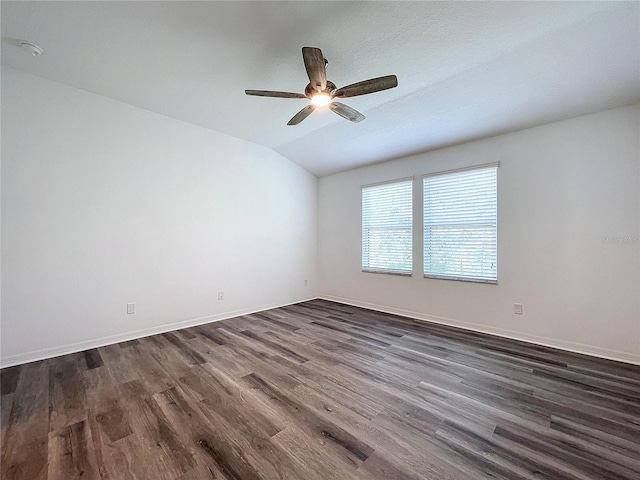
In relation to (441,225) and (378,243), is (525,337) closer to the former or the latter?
(441,225)

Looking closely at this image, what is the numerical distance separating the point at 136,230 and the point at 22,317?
52.3 inches

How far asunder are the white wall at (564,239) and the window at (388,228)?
55cm

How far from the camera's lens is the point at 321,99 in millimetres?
2330

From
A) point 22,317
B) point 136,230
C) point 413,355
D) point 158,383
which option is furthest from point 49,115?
point 413,355

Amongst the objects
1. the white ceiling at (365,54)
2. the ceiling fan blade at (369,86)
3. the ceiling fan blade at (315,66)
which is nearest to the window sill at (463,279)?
the white ceiling at (365,54)

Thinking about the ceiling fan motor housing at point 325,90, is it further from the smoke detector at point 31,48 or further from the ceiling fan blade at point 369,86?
the smoke detector at point 31,48

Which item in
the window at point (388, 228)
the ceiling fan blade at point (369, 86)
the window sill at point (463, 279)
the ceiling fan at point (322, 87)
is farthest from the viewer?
the window at point (388, 228)

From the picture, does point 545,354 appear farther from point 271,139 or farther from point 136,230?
point 136,230

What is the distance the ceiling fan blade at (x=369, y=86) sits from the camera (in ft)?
6.68

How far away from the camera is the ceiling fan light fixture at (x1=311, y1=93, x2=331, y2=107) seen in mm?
2285

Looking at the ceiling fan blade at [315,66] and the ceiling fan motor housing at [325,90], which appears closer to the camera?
the ceiling fan blade at [315,66]

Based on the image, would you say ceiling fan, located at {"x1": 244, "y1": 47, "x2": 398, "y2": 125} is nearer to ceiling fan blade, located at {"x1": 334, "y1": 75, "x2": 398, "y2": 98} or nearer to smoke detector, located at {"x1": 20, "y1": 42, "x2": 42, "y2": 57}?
ceiling fan blade, located at {"x1": 334, "y1": 75, "x2": 398, "y2": 98}

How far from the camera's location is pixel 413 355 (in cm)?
282

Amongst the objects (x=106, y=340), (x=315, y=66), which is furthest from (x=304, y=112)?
(x=106, y=340)
